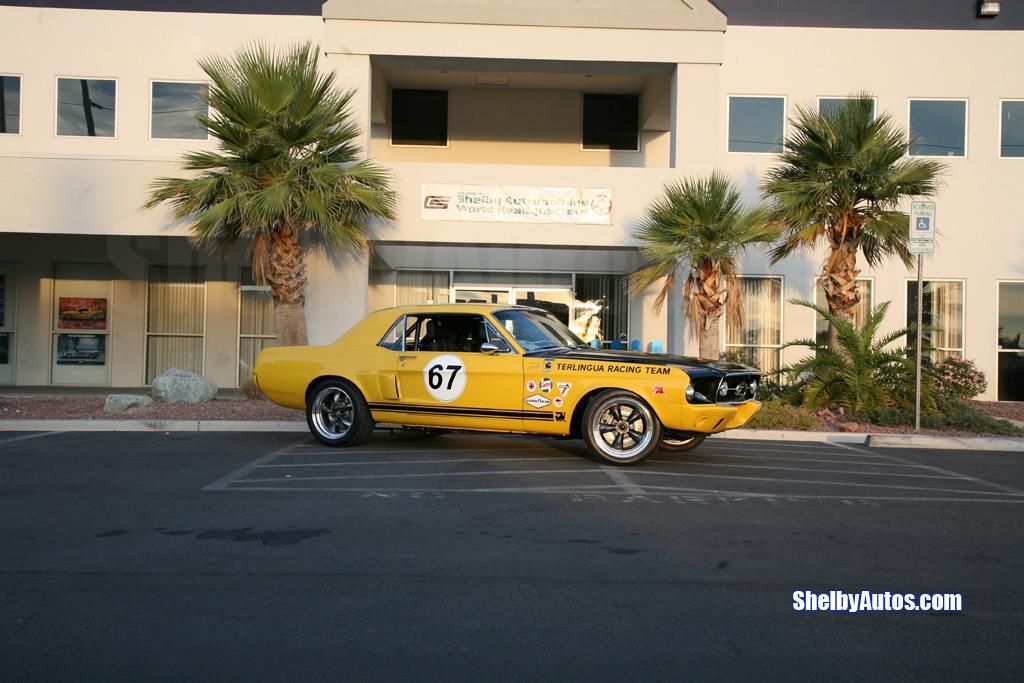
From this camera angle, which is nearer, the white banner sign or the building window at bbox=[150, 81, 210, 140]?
the white banner sign

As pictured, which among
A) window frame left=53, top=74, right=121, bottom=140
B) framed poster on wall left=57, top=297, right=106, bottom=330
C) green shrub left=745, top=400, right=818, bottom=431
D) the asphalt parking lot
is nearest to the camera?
the asphalt parking lot

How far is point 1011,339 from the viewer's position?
57.4 feet

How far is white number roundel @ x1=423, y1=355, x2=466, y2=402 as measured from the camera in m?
9.30

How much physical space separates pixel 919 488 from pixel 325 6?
40.1 ft

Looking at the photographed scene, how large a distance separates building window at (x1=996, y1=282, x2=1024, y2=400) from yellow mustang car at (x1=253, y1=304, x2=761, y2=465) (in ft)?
35.0

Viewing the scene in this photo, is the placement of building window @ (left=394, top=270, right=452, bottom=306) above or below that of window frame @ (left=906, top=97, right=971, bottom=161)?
below

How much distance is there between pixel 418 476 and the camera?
8.07 metres

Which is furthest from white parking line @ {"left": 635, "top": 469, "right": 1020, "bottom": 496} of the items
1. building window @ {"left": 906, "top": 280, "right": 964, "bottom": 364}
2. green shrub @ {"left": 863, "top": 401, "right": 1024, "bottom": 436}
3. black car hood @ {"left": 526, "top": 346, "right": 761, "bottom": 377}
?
building window @ {"left": 906, "top": 280, "right": 964, "bottom": 364}

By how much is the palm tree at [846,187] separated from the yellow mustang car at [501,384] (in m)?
5.32

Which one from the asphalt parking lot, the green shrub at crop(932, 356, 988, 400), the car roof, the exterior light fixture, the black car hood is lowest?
the asphalt parking lot

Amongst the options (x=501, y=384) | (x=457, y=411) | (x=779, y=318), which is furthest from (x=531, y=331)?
(x=779, y=318)

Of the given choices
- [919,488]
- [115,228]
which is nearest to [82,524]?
[919,488]

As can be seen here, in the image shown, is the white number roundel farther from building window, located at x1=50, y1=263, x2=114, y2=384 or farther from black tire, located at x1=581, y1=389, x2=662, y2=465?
building window, located at x1=50, y1=263, x2=114, y2=384

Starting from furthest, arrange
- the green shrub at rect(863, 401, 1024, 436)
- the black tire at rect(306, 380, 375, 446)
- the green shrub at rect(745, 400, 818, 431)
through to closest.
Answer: the green shrub at rect(863, 401, 1024, 436)
the green shrub at rect(745, 400, 818, 431)
the black tire at rect(306, 380, 375, 446)
